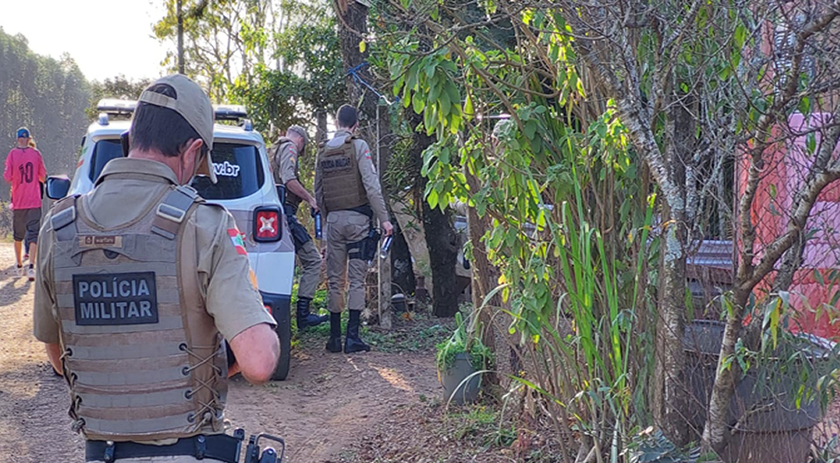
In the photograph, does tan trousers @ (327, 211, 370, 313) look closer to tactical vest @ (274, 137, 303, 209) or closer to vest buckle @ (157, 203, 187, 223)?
tactical vest @ (274, 137, 303, 209)

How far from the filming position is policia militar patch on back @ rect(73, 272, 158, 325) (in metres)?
2.22

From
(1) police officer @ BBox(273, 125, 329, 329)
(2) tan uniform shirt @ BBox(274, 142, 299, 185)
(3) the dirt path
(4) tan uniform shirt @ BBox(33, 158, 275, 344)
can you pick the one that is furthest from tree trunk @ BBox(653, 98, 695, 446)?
(2) tan uniform shirt @ BBox(274, 142, 299, 185)

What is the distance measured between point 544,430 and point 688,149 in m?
1.81

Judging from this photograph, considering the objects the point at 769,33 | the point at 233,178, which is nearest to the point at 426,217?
the point at 233,178

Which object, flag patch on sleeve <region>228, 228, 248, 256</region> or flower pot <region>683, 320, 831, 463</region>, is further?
flower pot <region>683, 320, 831, 463</region>

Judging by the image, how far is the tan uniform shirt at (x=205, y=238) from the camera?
219 cm

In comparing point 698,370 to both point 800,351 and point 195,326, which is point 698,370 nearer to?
point 800,351

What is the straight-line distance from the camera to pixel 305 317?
26.5 feet

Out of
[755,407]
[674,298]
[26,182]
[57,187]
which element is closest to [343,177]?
[57,187]

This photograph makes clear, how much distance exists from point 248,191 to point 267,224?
0.30 m

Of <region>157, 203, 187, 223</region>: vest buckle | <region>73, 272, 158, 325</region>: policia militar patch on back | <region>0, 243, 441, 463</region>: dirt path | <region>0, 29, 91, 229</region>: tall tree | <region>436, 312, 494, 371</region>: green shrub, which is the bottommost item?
<region>0, 243, 441, 463</region>: dirt path

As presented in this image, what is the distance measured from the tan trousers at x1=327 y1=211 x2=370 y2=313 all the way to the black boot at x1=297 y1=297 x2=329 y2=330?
73 cm

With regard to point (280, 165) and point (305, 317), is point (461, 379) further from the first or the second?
point (280, 165)

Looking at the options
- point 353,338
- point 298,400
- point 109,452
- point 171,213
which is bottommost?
point 298,400
